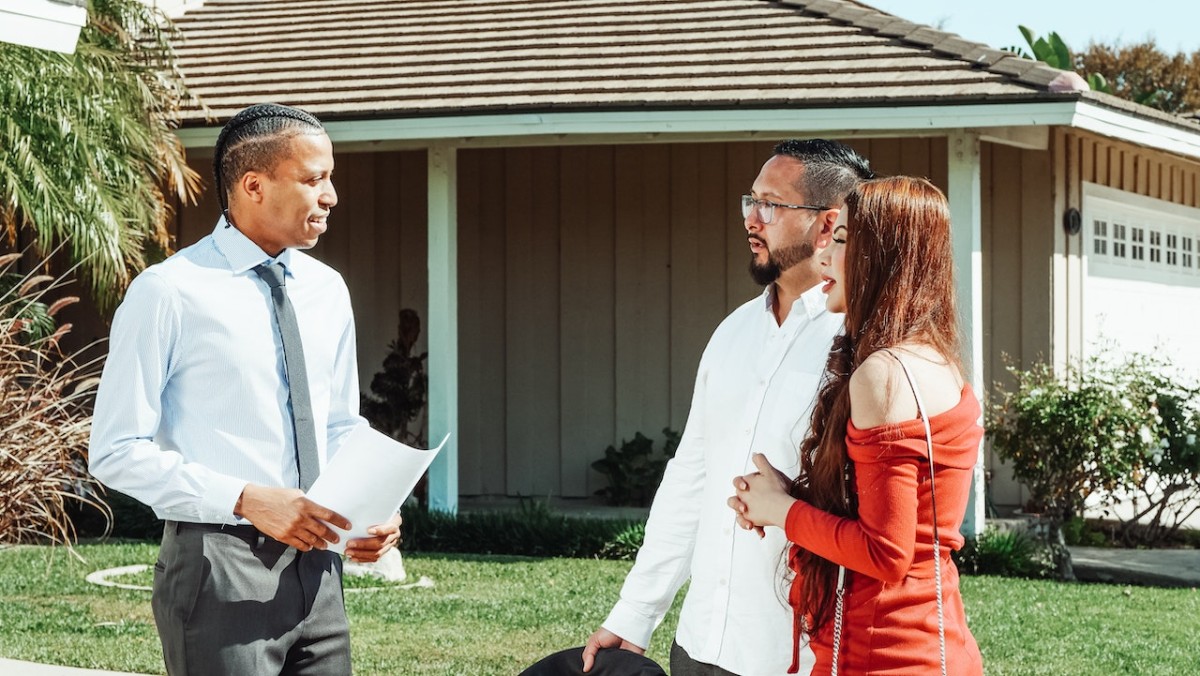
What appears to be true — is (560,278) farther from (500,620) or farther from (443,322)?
(500,620)

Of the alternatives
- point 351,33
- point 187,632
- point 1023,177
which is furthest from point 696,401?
point 351,33

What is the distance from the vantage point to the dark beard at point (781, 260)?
3.33m

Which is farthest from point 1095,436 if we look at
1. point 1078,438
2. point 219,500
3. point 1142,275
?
point 219,500

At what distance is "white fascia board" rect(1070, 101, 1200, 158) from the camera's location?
33.0 feet

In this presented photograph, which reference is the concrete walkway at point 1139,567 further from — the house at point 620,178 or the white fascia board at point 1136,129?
the white fascia board at point 1136,129

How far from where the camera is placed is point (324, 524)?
9.68 feet

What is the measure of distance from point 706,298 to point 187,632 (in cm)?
1041

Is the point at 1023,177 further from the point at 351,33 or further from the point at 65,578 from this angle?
the point at 65,578

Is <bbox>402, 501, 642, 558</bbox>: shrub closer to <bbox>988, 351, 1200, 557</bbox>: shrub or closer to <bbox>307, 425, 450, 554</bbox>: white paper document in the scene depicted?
<bbox>988, 351, 1200, 557</bbox>: shrub

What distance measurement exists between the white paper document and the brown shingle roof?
7761mm

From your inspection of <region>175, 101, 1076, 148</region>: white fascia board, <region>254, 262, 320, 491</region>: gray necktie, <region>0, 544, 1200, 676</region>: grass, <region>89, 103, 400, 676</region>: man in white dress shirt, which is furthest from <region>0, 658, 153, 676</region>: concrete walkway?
<region>175, 101, 1076, 148</region>: white fascia board

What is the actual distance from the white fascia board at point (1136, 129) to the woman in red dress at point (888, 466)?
7704 mm

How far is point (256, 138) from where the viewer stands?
3135 millimetres

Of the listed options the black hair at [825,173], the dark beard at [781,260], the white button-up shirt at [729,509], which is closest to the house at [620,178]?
the black hair at [825,173]
